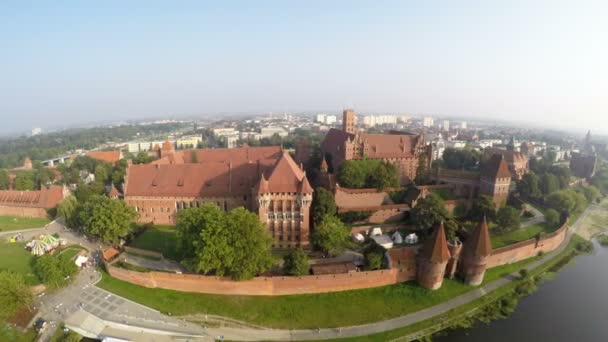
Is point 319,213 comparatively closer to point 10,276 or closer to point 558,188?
point 10,276

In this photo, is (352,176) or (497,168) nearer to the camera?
(497,168)

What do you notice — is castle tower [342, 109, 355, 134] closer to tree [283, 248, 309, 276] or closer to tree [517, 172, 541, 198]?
tree [517, 172, 541, 198]

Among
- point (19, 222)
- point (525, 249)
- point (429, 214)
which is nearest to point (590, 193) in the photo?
point (525, 249)

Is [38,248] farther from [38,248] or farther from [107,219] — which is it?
[107,219]

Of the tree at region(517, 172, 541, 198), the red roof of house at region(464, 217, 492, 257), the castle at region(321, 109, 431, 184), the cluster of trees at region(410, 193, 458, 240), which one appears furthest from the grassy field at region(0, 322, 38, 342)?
the tree at region(517, 172, 541, 198)

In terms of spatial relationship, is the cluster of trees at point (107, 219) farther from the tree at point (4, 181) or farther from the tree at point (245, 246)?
the tree at point (4, 181)

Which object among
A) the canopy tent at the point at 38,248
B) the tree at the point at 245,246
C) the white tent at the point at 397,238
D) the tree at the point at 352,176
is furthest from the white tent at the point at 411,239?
the canopy tent at the point at 38,248
